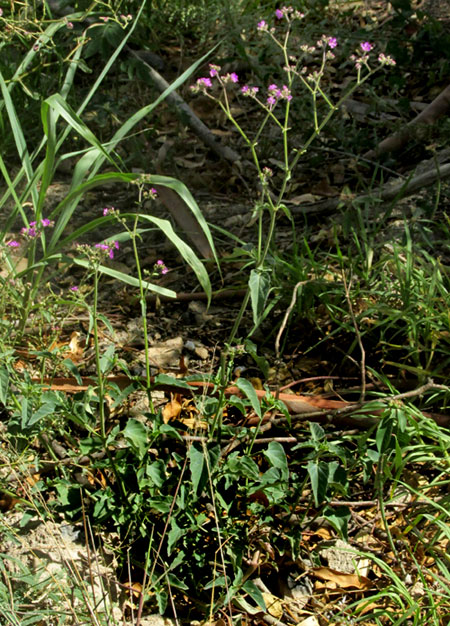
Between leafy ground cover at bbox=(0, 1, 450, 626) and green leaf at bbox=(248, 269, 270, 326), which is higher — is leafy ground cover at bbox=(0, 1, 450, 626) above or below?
below

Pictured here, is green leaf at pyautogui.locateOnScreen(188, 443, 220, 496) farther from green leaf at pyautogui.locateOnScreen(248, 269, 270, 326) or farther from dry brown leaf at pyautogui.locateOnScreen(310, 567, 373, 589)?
dry brown leaf at pyautogui.locateOnScreen(310, 567, 373, 589)

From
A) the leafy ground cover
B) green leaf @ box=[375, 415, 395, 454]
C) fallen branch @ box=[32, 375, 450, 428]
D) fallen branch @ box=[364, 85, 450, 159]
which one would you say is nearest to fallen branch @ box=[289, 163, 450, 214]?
the leafy ground cover

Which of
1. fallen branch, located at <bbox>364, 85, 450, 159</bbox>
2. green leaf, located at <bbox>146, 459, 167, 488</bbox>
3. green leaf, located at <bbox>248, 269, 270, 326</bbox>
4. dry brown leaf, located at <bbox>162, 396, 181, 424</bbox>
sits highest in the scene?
green leaf, located at <bbox>248, 269, 270, 326</bbox>

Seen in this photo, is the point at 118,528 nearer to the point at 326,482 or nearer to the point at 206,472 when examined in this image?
the point at 206,472

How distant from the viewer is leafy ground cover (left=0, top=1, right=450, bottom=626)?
5.71 ft

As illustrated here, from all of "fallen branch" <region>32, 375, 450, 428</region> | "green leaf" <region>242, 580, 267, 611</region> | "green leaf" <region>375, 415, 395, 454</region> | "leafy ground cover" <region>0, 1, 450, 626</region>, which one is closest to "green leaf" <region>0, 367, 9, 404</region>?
"leafy ground cover" <region>0, 1, 450, 626</region>

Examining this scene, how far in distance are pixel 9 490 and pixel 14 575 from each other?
0.27 meters

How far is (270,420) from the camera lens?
201 centimetres

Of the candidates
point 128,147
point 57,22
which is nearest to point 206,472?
point 57,22

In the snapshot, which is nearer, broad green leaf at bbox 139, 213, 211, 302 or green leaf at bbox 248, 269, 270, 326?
green leaf at bbox 248, 269, 270, 326

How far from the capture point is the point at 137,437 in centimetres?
172

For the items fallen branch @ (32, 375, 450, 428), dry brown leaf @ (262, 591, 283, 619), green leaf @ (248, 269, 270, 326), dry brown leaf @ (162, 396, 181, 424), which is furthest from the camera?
dry brown leaf @ (162, 396, 181, 424)

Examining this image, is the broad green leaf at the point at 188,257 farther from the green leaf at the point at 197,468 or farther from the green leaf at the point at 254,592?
the green leaf at the point at 254,592

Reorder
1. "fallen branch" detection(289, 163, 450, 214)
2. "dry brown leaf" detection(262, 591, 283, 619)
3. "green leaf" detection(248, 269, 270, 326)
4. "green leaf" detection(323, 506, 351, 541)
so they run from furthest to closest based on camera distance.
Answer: "fallen branch" detection(289, 163, 450, 214) → "dry brown leaf" detection(262, 591, 283, 619) → "green leaf" detection(323, 506, 351, 541) → "green leaf" detection(248, 269, 270, 326)
